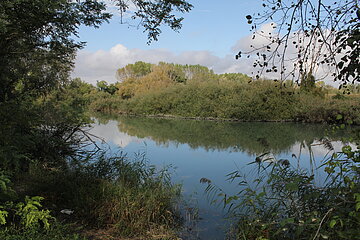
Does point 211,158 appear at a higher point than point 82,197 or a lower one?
lower

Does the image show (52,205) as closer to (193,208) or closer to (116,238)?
(116,238)

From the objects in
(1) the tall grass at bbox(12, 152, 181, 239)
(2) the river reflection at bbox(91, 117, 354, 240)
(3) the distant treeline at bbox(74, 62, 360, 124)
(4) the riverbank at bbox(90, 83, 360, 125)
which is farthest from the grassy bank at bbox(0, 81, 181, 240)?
(4) the riverbank at bbox(90, 83, 360, 125)

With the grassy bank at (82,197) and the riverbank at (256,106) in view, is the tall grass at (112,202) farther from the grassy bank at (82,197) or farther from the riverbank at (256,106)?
the riverbank at (256,106)

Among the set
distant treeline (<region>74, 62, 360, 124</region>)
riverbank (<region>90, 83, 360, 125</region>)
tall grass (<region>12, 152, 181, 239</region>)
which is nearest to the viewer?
tall grass (<region>12, 152, 181, 239</region>)

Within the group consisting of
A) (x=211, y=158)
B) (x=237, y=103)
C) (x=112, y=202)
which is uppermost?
(x=237, y=103)

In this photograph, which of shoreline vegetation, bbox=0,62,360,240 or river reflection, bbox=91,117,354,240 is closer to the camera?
shoreline vegetation, bbox=0,62,360,240

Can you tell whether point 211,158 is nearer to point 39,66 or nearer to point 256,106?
point 39,66

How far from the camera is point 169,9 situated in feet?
19.2

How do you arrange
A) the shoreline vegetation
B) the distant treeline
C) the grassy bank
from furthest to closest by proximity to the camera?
1. the distant treeline
2. the grassy bank
3. the shoreline vegetation

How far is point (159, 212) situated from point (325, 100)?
2418 cm

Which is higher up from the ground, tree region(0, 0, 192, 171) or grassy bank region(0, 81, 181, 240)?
tree region(0, 0, 192, 171)

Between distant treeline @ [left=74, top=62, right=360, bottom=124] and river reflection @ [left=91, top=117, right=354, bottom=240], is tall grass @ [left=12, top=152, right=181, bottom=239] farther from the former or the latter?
distant treeline @ [left=74, top=62, right=360, bottom=124]

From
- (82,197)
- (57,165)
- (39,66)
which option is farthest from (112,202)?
(39,66)

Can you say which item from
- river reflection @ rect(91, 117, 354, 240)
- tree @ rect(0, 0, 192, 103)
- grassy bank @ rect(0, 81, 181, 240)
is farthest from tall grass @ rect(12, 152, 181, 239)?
tree @ rect(0, 0, 192, 103)
